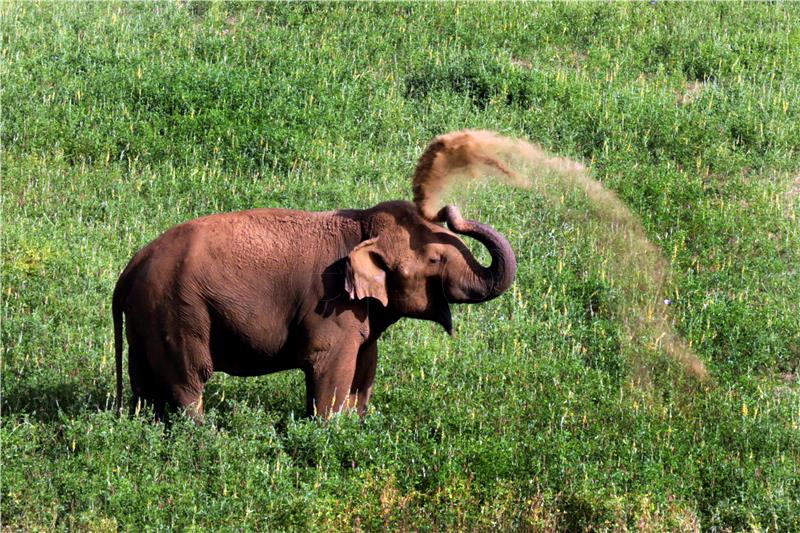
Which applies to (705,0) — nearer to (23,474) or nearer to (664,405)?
(664,405)

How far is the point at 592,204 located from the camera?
17.7 meters

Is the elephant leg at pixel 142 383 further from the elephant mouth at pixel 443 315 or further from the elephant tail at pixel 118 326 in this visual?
the elephant mouth at pixel 443 315

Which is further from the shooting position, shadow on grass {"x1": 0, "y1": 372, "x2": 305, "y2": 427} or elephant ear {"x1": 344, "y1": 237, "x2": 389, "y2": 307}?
shadow on grass {"x1": 0, "y1": 372, "x2": 305, "y2": 427}

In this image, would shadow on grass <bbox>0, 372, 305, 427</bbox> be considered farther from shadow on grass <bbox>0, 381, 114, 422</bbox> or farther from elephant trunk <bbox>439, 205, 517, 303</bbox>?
elephant trunk <bbox>439, 205, 517, 303</bbox>

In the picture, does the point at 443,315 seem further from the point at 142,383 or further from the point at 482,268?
the point at 142,383

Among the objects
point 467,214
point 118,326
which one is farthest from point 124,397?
point 467,214

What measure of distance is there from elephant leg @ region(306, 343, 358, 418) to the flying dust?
4.53ft

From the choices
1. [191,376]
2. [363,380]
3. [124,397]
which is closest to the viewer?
[191,376]

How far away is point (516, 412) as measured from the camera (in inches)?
504

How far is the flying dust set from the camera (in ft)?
39.0

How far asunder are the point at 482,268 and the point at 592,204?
19.5ft

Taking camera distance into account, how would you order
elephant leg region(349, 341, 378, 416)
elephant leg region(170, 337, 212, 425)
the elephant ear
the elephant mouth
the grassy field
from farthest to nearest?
elephant leg region(349, 341, 378, 416), the elephant mouth, elephant leg region(170, 337, 212, 425), the elephant ear, the grassy field

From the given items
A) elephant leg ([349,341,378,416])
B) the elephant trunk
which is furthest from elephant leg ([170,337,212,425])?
the elephant trunk

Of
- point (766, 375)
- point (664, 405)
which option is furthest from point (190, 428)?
point (766, 375)
